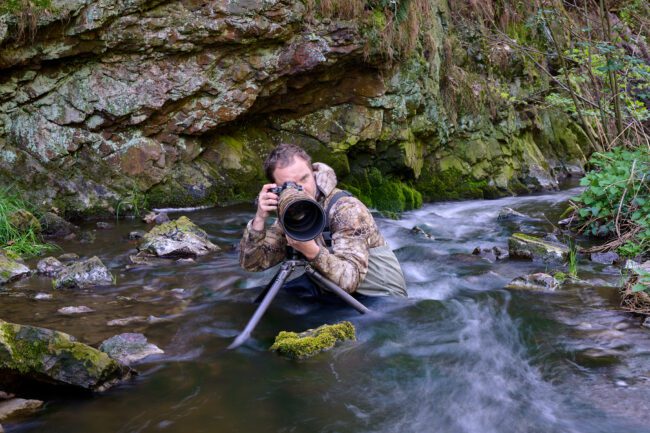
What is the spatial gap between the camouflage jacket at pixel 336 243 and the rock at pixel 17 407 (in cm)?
→ 163

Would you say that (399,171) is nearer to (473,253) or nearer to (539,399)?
(473,253)

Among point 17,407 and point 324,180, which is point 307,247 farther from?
point 17,407

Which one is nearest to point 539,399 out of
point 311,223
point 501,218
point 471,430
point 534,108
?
point 471,430

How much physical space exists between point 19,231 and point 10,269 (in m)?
1.20

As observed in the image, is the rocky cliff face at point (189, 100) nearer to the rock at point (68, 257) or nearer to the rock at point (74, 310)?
the rock at point (68, 257)

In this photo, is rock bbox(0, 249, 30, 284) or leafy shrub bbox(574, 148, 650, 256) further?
leafy shrub bbox(574, 148, 650, 256)

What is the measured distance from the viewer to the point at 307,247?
3430mm

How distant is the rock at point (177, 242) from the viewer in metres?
5.74

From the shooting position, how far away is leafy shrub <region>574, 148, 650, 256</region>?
218 inches

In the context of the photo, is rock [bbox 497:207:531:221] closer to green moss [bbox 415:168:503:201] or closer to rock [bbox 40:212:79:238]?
green moss [bbox 415:168:503:201]

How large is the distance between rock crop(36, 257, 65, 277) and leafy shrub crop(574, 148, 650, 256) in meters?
5.10

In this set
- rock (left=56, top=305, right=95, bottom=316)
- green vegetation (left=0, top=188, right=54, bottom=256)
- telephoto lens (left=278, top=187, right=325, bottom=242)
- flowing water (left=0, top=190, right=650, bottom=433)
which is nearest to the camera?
flowing water (left=0, top=190, right=650, bottom=433)

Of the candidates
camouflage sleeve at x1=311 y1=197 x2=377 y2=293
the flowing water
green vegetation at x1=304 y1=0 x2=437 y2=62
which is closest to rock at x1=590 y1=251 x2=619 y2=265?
the flowing water

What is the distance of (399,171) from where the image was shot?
9.16 m
